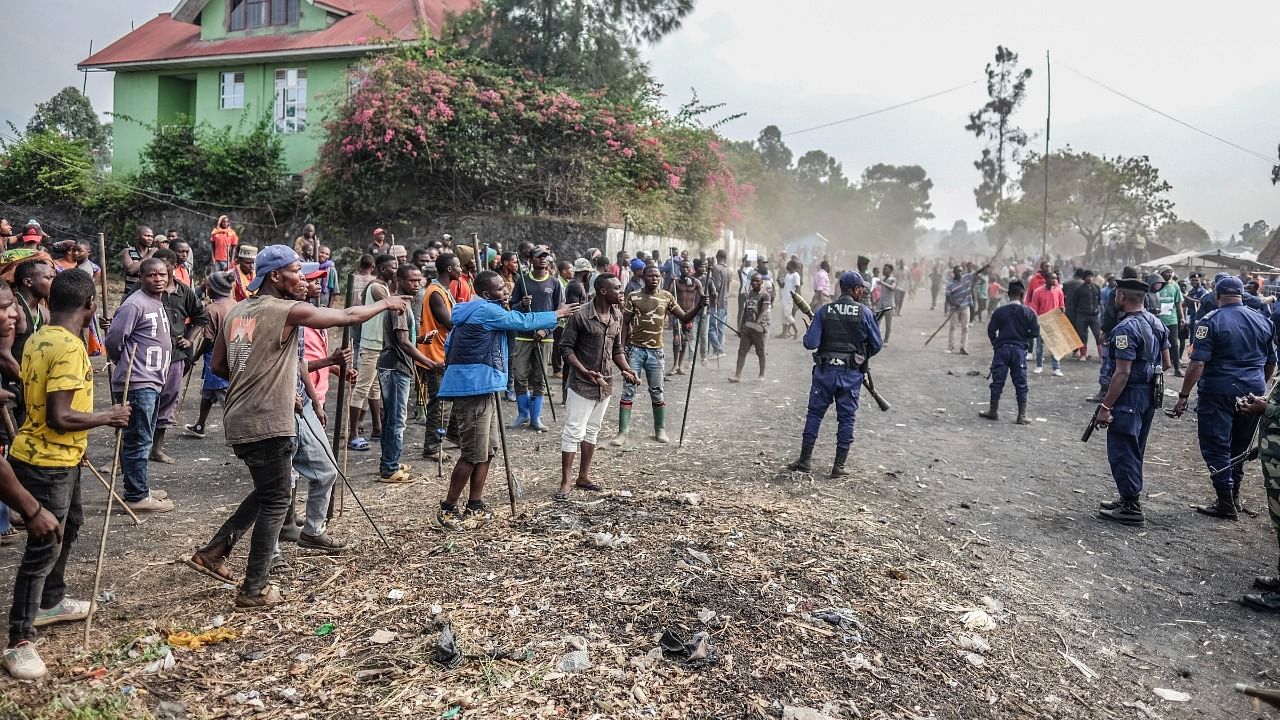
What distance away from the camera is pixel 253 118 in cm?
2292

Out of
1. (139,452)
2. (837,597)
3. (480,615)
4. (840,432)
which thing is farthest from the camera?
(840,432)

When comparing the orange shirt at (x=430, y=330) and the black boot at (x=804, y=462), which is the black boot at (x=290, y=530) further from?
the black boot at (x=804, y=462)

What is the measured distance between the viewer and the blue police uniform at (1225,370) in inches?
256

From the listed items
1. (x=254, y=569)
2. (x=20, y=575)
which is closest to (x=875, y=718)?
(x=254, y=569)

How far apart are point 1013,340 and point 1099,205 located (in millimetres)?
39366

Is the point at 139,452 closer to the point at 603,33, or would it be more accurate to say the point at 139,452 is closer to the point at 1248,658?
the point at 1248,658

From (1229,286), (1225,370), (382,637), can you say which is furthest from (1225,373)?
(382,637)

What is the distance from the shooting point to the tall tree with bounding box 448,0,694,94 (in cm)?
1989

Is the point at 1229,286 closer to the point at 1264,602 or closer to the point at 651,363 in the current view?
the point at 1264,602

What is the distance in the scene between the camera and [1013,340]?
10.1 metres

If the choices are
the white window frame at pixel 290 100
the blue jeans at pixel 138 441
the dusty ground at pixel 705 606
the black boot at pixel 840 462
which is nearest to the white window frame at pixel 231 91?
the white window frame at pixel 290 100

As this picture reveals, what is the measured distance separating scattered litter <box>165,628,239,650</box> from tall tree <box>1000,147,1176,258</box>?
46294 millimetres

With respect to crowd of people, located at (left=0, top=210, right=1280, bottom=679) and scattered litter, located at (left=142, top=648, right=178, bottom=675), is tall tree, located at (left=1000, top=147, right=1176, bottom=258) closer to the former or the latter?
crowd of people, located at (left=0, top=210, right=1280, bottom=679)

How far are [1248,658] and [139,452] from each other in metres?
7.14
